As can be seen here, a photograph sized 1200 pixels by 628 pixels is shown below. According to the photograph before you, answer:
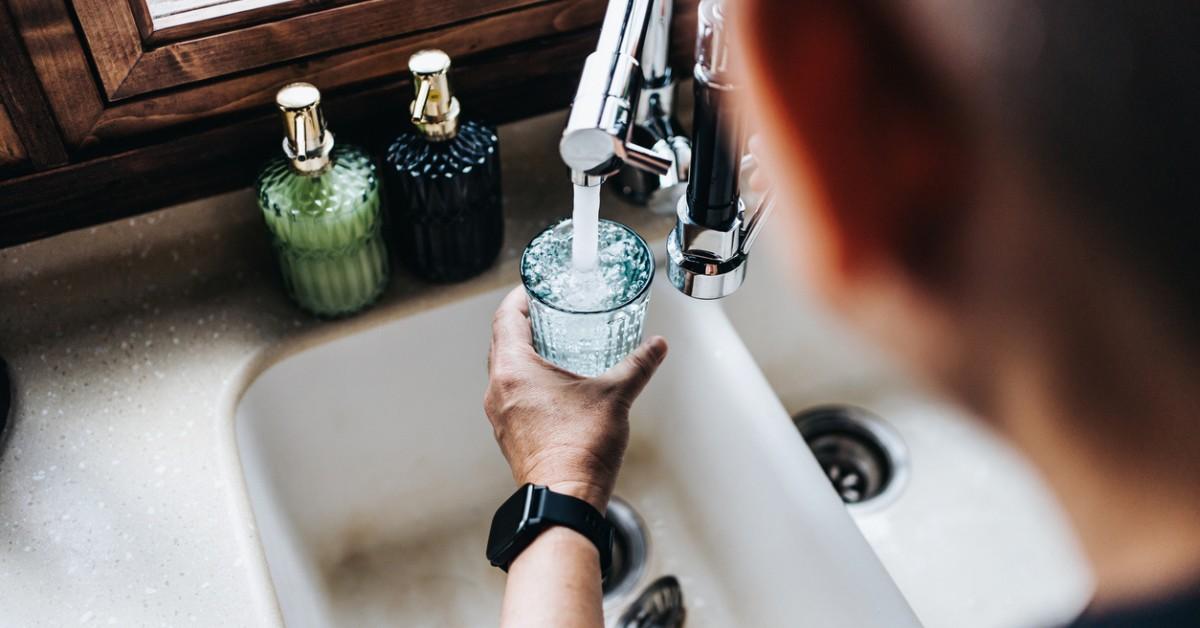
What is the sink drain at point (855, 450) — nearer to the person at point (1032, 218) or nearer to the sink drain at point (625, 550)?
the sink drain at point (625, 550)

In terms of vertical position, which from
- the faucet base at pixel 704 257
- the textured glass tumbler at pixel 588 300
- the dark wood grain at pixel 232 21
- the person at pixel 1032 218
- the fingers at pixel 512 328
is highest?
the person at pixel 1032 218

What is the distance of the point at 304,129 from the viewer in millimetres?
700

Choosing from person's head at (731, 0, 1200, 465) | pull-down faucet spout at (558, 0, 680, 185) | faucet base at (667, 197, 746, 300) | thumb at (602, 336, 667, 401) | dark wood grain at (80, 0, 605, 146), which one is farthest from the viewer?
dark wood grain at (80, 0, 605, 146)

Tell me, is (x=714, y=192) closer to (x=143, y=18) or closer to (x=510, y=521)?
(x=510, y=521)

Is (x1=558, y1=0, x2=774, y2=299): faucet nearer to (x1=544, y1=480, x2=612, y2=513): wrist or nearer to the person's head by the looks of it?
(x1=544, y1=480, x2=612, y2=513): wrist

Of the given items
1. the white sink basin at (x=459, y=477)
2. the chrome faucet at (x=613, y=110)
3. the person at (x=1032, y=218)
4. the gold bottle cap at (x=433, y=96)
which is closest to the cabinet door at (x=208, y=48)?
the gold bottle cap at (x=433, y=96)

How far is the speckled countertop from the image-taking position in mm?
641

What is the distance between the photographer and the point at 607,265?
688 millimetres

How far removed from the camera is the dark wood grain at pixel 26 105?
686mm

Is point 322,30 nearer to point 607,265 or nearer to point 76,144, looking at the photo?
point 76,144

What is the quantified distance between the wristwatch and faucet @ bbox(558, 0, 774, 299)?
0.16 m

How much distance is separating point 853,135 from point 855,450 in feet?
2.76

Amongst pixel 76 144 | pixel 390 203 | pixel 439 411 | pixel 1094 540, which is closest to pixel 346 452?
pixel 439 411

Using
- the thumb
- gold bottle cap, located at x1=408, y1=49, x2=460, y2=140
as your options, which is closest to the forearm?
the thumb
